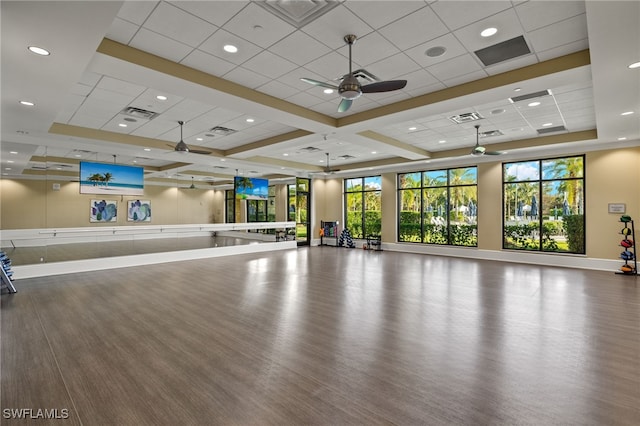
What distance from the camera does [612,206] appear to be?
8.70 m

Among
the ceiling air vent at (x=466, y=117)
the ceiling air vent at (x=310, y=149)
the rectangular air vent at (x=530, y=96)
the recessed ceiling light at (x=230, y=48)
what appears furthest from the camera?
the ceiling air vent at (x=310, y=149)

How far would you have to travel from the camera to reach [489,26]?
3734 mm

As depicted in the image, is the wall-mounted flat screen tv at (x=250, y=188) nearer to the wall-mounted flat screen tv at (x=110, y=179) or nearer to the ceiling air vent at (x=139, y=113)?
the wall-mounted flat screen tv at (x=110, y=179)

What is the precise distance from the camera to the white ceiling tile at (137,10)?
335cm

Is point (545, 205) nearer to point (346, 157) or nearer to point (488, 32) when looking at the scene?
point (346, 157)

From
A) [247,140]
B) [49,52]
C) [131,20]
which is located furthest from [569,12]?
[247,140]

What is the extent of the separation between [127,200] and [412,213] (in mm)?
10211

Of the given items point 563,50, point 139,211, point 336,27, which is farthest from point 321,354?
point 139,211

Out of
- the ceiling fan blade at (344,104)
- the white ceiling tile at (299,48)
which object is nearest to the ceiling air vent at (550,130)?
the ceiling fan blade at (344,104)

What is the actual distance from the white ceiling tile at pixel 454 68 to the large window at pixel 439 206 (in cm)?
739

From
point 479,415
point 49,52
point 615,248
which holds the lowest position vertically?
point 479,415

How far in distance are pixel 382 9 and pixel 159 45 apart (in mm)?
2832

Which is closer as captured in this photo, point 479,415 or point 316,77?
point 479,415

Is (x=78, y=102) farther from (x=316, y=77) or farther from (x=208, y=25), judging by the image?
(x=316, y=77)
